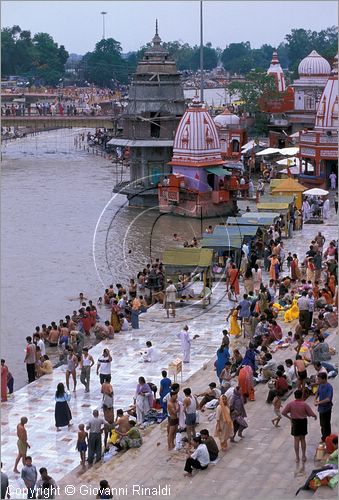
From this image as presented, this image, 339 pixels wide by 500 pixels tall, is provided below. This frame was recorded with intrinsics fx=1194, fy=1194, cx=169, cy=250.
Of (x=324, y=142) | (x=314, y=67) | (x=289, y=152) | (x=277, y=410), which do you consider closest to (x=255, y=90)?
(x=314, y=67)

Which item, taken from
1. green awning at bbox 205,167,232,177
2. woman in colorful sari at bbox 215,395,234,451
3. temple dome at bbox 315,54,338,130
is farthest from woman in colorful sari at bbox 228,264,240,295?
temple dome at bbox 315,54,338,130

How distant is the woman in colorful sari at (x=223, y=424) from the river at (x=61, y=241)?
5666mm

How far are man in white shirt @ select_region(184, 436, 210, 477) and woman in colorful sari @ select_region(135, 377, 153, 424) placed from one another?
2387 millimetres

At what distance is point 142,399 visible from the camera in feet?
51.0

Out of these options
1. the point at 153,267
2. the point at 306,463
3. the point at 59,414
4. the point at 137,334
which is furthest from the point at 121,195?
the point at 306,463

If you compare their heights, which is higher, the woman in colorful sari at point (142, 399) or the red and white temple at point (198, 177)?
the red and white temple at point (198, 177)

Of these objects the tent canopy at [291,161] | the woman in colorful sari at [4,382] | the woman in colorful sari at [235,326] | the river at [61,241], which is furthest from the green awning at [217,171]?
the woman in colorful sari at [4,382]

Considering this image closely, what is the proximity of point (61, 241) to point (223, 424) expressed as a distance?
20222 millimetres

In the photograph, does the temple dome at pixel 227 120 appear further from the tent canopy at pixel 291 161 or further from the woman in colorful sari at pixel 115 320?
the woman in colorful sari at pixel 115 320

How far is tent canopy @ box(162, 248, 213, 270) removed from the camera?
2347 cm

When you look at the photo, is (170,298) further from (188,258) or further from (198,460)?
(198,460)

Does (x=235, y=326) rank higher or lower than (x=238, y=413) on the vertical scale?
lower

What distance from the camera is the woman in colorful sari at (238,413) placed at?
13984 millimetres

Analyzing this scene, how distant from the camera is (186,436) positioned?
47.2 ft
